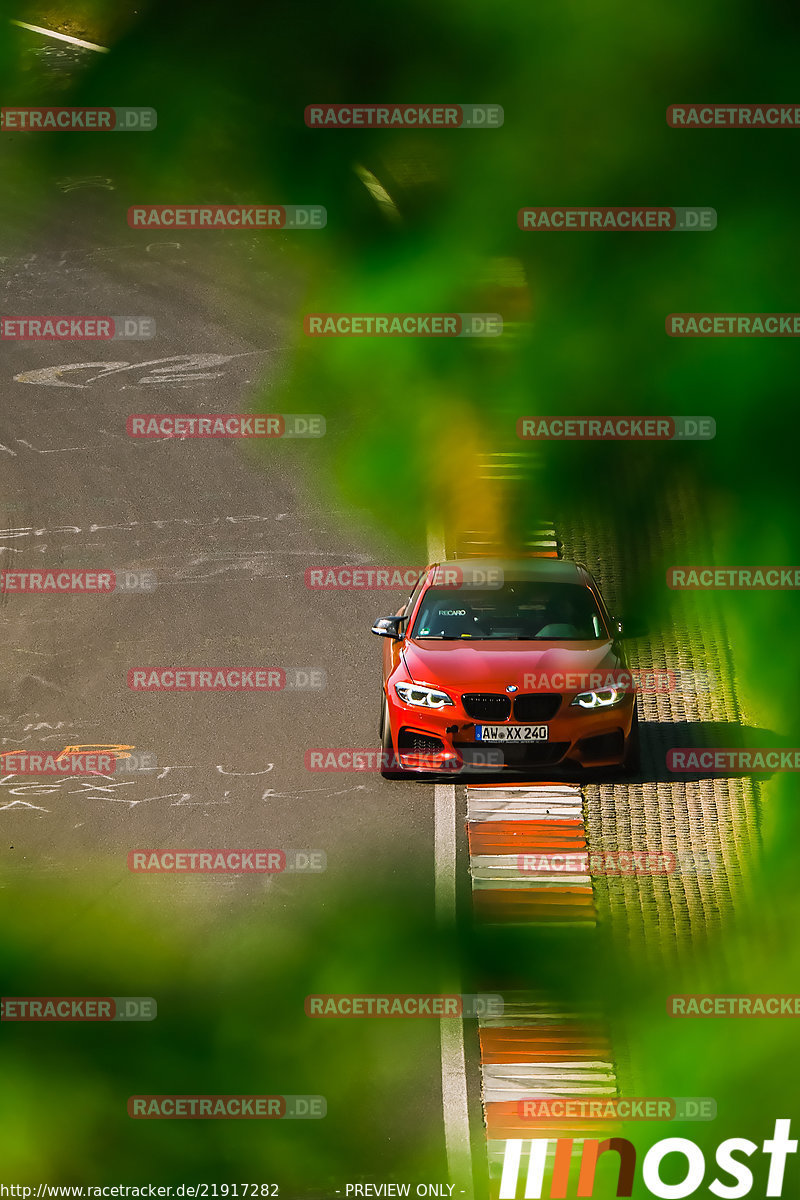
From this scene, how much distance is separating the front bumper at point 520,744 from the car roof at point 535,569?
1804mm

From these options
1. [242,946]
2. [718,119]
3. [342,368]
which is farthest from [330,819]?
[718,119]

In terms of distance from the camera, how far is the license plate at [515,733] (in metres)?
11.5

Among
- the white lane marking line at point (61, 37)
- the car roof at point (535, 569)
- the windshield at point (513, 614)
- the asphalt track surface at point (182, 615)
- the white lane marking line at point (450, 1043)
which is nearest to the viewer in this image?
the white lane marking line at point (450, 1043)

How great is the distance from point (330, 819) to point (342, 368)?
36.8 feet

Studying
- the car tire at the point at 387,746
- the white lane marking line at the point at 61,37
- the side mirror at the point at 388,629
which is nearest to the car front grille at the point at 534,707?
the car tire at the point at 387,746

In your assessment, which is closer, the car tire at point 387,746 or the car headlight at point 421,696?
the car headlight at point 421,696

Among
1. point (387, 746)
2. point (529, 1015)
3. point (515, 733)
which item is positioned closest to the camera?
point (529, 1015)

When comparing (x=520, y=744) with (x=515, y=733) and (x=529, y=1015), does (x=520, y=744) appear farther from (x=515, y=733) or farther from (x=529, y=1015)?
(x=529, y=1015)

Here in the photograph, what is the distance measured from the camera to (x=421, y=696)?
1173cm

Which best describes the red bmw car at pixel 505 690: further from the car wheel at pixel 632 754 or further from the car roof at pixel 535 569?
the car roof at pixel 535 569

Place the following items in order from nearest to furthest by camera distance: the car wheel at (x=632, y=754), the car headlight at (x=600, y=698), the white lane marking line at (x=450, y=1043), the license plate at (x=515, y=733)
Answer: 1. the white lane marking line at (x=450, y=1043)
2. the license plate at (x=515, y=733)
3. the car headlight at (x=600, y=698)
4. the car wheel at (x=632, y=754)

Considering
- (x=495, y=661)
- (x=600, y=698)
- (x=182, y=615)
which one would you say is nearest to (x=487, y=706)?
(x=495, y=661)

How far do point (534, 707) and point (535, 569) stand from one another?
2.16 m

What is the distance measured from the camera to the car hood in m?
11.6
